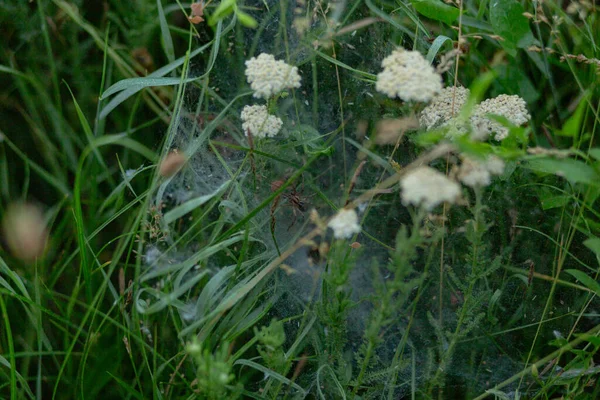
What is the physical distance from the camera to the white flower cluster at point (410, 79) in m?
0.86

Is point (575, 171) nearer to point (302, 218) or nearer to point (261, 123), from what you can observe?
point (261, 123)

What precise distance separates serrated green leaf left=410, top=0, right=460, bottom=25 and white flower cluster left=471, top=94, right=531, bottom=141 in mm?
279

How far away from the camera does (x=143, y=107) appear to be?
6.21 feet

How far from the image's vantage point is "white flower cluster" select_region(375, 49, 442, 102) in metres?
0.86

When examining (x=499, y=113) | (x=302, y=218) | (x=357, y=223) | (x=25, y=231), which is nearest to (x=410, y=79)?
(x=499, y=113)

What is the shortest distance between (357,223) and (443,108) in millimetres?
289

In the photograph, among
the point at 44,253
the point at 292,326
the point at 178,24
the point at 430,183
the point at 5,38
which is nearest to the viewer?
the point at 430,183

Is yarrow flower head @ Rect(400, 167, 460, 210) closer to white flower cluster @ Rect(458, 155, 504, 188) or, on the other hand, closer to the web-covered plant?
white flower cluster @ Rect(458, 155, 504, 188)

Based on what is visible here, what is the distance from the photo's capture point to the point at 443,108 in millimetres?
1203

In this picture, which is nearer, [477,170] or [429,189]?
[429,189]

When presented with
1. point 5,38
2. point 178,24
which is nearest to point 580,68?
point 178,24

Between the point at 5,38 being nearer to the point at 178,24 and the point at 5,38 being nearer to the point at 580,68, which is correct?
the point at 178,24

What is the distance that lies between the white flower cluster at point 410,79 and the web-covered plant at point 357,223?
10.0 inches

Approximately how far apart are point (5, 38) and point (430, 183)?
1.57m
